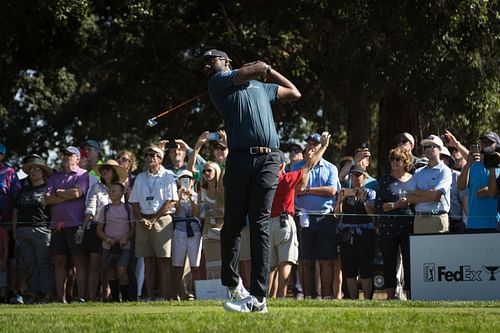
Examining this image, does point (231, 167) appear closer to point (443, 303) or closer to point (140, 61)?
point (443, 303)

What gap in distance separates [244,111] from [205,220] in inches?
220

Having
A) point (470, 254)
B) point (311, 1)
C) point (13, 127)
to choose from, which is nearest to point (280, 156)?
point (470, 254)

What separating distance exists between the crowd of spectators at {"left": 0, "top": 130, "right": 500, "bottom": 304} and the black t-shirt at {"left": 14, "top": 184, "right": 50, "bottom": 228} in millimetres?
14

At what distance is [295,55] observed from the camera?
2286 centimetres

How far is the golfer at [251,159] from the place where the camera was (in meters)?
9.93

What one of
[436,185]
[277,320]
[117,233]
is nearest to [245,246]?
[117,233]

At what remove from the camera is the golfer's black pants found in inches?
393

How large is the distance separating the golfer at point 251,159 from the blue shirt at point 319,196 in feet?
17.3

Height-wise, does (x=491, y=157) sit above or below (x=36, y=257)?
above

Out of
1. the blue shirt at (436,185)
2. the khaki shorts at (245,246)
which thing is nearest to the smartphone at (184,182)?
the khaki shorts at (245,246)

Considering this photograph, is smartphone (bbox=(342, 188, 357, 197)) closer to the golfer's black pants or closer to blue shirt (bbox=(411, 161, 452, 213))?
blue shirt (bbox=(411, 161, 452, 213))

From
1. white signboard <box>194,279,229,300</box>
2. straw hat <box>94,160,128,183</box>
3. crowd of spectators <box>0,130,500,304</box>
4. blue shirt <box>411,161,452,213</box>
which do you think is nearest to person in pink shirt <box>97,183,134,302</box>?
crowd of spectators <box>0,130,500,304</box>

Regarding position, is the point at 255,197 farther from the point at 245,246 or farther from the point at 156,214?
the point at 156,214

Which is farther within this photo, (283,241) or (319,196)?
(319,196)
